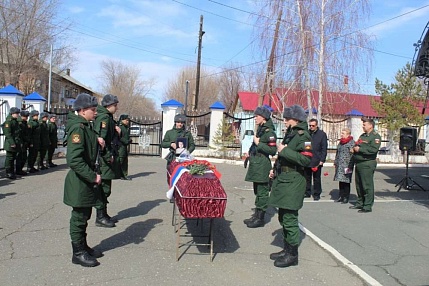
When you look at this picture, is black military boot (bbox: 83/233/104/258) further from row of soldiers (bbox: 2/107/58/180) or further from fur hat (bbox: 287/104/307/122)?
row of soldiers (bbox: 2/107/58/180)

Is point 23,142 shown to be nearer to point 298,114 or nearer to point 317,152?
point 317,152

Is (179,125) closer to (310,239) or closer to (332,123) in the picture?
(310,239)

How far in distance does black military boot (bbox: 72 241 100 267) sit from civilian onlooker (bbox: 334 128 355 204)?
629cm

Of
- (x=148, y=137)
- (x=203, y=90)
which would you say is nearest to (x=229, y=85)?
(x=203, y=90)

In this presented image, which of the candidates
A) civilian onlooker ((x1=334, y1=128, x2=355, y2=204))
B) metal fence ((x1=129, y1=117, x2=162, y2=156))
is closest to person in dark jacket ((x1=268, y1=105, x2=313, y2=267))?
civilian onlooker ((x1=334, y1=128, x2=355, y2=204))

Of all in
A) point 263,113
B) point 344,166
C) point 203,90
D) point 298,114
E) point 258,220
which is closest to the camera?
point 298,114

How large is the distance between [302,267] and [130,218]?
11.1 ft

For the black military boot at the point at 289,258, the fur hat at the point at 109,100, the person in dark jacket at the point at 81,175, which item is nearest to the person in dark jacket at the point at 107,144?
the fur hat at the point at 109,100

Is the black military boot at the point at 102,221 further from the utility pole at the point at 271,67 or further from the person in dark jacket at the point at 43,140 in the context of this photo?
the utility pole at the point at 271,67

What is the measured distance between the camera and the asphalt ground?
452cm

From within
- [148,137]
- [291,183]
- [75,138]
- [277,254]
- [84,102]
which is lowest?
[277,254]

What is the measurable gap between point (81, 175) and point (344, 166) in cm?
655

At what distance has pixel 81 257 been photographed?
467 cm

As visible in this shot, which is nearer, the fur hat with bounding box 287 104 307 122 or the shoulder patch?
the shoulder patch
